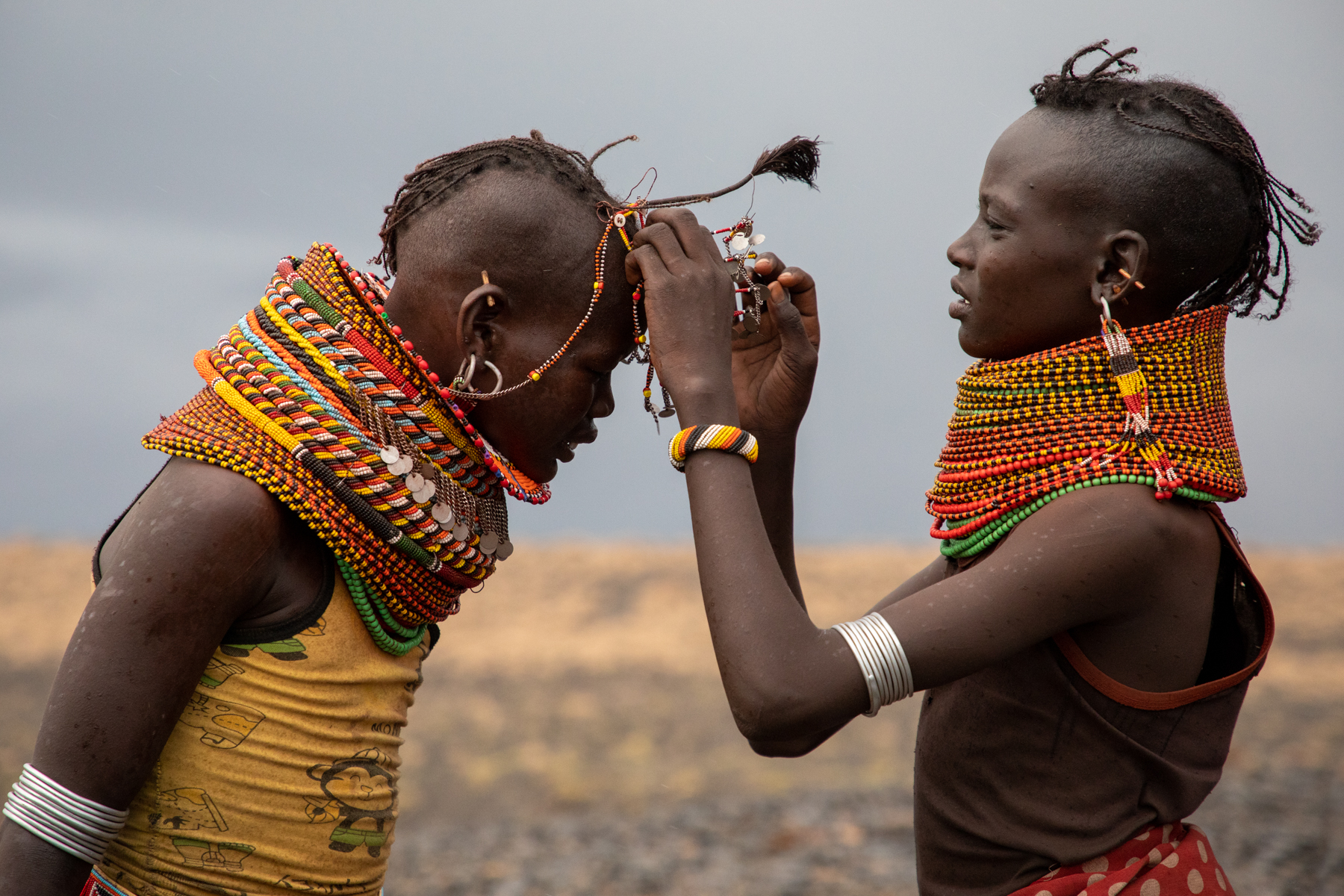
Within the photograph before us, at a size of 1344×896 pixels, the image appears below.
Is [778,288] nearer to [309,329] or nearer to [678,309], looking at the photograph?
[678,309]

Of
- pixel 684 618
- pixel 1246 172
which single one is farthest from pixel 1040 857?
pixel 684 618

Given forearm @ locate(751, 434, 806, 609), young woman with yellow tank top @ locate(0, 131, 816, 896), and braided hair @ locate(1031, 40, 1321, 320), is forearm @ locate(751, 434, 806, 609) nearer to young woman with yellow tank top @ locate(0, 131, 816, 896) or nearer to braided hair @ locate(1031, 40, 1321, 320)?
young woman with yellow tank top @ locate(0, 131, 816, 896)

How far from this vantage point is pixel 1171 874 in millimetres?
2365

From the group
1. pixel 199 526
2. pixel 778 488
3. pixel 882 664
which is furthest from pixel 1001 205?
pixel 199 526

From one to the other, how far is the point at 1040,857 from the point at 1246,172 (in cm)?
160

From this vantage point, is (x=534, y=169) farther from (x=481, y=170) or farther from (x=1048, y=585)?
(x=1048, y=585)

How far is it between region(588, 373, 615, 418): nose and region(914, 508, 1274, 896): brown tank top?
110 cm

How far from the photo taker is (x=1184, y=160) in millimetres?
2426

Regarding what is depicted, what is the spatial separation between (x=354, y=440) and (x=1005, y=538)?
55.9 inches

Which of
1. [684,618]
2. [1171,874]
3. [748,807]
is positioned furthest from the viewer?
[684,618]

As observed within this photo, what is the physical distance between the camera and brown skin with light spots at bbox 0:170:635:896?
2.09 meters

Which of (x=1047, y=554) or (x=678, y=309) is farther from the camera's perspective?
(x=678, y=309)

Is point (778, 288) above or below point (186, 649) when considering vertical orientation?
above

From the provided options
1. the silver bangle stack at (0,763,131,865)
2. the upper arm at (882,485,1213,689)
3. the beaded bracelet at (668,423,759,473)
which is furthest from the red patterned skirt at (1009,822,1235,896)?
the silver bangle stack at (0,763,131,865)
